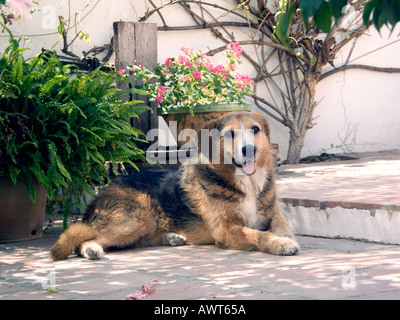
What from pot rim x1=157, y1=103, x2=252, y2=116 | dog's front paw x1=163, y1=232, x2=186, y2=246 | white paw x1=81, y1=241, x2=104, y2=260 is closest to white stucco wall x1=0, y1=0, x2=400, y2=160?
pot rim x1=157, y1=103, x2=252, y2=116

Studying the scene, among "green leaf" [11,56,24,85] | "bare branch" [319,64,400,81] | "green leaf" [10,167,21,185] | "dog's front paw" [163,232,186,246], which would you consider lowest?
"dog's front paw" [163,232,186,246]

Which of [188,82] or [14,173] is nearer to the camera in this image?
[14,173]

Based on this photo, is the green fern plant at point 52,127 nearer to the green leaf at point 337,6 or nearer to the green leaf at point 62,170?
the green leaf at point 62,170

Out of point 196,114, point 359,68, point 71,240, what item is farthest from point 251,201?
point 359,68

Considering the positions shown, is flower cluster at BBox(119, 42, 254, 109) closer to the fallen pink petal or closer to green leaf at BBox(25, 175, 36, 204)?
green leaf at BBox(25, 175, 36, 204)

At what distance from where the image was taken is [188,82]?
6707 mm

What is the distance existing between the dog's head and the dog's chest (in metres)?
0.09

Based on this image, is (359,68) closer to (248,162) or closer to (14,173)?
(248,162)

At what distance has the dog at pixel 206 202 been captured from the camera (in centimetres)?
489

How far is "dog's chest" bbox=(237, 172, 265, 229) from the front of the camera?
4992 mm

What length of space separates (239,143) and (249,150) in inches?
4.1

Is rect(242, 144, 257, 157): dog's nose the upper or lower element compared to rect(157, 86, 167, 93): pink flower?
lower
